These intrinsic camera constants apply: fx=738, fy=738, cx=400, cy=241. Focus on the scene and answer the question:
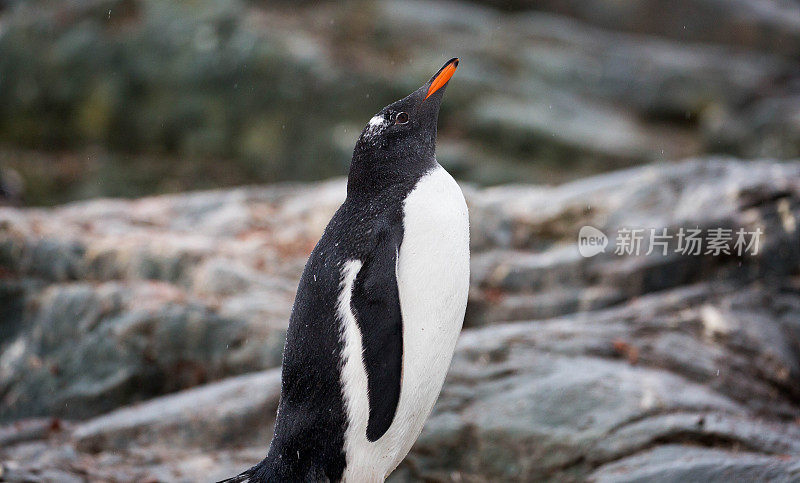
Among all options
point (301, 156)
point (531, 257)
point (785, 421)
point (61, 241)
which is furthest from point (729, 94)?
point (61, 241)

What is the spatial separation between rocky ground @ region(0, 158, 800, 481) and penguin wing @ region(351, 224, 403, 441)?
1038mm

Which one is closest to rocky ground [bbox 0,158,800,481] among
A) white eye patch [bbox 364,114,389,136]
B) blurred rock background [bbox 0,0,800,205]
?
white eye patch [bbox 364,114,389,136]

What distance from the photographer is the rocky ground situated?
3.22 metres

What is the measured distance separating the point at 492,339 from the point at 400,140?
154 centimetres

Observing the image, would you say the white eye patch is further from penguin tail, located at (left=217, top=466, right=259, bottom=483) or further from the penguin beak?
penguin tail, located at (left=217, top=466, right=259, bottom=483)

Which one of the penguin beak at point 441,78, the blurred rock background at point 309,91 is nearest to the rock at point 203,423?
the penguin beak at point 441,78

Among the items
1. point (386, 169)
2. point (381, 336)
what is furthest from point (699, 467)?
point (386, 169)

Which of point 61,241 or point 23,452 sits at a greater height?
point 61,241

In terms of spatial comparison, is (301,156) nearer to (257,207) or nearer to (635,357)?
(257,207)

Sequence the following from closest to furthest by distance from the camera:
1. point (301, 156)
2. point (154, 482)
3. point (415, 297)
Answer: point (415, 297), point (154, 482), point (301, 156)

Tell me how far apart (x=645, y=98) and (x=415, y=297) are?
10836 mm

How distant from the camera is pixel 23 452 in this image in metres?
3.68

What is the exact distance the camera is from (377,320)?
236 centimetres

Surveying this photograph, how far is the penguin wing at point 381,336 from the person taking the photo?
2.35 meters
